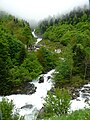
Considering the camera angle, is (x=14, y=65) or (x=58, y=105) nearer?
(x=58, y=105)

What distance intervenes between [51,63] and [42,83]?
12.8 metres

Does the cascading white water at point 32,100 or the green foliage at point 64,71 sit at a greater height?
the green foliage at point 64,71

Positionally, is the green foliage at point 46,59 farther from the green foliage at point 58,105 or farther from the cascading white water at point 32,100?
the green foliage at point 58,105

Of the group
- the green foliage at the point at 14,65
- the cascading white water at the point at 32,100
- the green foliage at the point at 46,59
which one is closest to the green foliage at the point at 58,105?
the cascading white water at the point at 32,100

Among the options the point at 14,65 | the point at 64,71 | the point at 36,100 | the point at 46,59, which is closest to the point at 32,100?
the point at 36,100

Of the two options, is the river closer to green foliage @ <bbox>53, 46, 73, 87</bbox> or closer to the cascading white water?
the cascading white water

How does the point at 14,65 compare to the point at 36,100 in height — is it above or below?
above

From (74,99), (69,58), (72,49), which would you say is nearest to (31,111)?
(74,99)

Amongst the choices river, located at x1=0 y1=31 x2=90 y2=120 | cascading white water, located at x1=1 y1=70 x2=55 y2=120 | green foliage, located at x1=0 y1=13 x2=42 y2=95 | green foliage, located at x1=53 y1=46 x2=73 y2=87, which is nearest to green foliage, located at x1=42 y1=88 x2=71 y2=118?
river, located at x1=0 y1=31 x2=90 y2=120

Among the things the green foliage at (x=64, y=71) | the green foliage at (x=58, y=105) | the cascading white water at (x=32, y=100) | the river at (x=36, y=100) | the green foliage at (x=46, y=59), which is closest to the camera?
the green foliage at (x=58, y=105)

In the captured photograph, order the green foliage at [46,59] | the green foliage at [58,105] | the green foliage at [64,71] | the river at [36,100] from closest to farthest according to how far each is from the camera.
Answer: the green foliage at [58,105]
the river at [36,100]
the green foliage at [64,71]
the green foliage at [46,59]

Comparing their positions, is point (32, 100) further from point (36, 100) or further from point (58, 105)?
point (58, 105)

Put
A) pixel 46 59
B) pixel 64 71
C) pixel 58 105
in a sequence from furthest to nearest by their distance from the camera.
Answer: pixel 46 59 < pixel 64 71 < pixel 58 105

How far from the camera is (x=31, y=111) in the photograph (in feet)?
183
